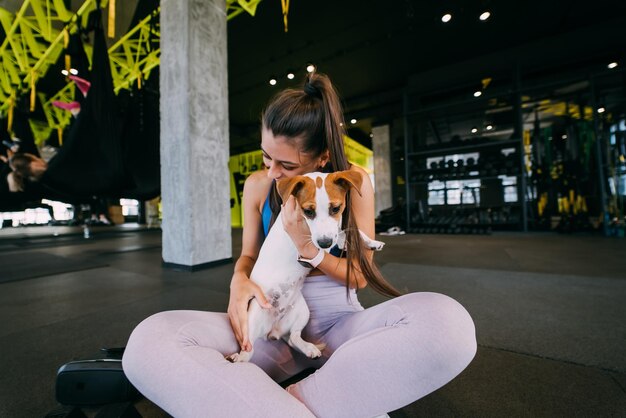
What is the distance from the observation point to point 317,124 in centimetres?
93

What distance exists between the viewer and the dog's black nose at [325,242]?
73 cm

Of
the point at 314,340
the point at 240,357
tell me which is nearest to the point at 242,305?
the point at 240,357

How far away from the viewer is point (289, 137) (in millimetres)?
932

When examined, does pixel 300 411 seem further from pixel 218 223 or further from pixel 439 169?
pixel 439 169

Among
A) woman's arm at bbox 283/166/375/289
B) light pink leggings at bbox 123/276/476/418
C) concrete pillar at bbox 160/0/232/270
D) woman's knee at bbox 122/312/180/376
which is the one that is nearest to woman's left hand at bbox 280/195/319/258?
woman's arm at bbox 283/166/375/289

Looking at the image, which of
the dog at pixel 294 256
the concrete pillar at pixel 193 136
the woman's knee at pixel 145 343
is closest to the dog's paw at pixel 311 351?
the dog at pixel 294 256

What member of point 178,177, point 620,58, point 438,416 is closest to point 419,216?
point 620,58

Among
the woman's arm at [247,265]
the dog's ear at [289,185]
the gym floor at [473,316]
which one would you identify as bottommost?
the gym floor at [473,316]

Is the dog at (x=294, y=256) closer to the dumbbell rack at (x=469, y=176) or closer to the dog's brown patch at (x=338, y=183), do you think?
the dog's brown patch at (x=338, y=183)

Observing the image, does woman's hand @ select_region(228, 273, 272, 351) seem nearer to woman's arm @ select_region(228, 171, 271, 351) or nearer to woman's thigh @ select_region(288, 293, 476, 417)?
woman's arm @ select_region(228, 171, 271, 351)

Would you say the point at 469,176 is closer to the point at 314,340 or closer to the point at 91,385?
the point at 314,340

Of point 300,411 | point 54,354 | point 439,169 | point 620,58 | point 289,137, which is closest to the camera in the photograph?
point 300,411

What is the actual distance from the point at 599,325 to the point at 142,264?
13.6ft

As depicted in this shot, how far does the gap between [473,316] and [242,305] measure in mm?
1450
